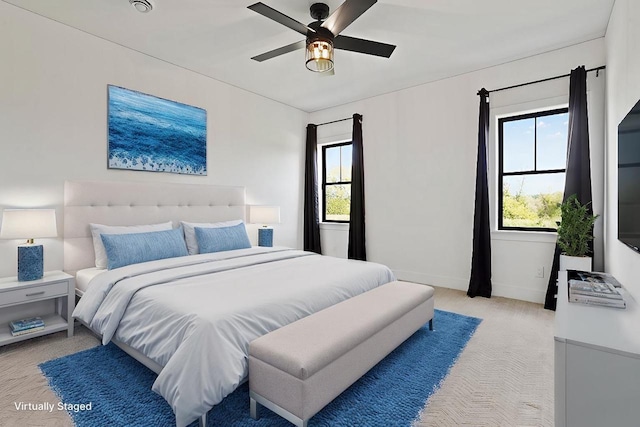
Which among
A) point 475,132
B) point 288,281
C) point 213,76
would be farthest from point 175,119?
point 475,132

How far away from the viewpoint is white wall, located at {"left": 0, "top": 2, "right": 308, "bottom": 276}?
2729 millimetres

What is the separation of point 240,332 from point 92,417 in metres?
0.91

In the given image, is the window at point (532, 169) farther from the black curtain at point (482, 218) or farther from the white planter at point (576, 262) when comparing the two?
the white planter at point (576, 262)

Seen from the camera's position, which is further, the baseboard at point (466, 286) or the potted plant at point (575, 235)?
the baseboard at point (466, 286)

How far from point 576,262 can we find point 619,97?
4.78 feet

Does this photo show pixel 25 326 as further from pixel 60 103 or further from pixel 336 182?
pixel 336 182

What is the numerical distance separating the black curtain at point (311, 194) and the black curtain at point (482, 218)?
2.55 metres

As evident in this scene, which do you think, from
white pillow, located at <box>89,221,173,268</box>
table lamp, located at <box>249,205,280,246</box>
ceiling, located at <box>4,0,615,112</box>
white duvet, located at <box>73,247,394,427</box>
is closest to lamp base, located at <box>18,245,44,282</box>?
white pillow, located at <box>89,221,173,268</box>

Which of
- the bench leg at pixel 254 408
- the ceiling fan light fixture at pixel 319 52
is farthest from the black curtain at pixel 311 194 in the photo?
the bench leg at pixel 254 408

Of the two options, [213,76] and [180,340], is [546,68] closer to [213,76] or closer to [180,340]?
[213,76]

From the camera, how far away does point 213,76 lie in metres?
4.18

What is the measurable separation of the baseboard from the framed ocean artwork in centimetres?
320

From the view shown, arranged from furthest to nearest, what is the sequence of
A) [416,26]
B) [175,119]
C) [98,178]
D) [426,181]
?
[426,181]
[175,119]
[98,178]
[416,26]

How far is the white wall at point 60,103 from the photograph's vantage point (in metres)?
2.73
